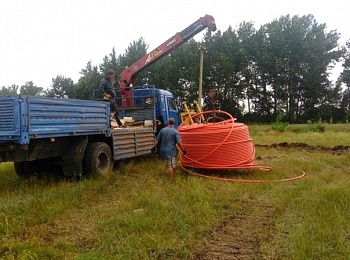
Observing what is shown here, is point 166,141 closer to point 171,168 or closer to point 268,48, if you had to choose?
point 171,168

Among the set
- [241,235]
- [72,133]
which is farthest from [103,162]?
[241,235]

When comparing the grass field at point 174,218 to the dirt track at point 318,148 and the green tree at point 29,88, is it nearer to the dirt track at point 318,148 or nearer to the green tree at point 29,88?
the dirt track at point 318,148

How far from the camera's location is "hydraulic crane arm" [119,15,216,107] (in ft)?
44.8

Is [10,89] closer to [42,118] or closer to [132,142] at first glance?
[132,142]

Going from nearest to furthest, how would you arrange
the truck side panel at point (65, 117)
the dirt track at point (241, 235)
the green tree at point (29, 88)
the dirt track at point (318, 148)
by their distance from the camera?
the dirt track at point (241, 235) → the truck side panel at point (65, 117) → the dirt track at point (318, 148) → the green tree at point (29, 88)

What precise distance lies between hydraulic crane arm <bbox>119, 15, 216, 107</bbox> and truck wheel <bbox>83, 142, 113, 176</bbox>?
4038 millimetres

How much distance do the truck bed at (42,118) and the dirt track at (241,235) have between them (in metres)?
3.76

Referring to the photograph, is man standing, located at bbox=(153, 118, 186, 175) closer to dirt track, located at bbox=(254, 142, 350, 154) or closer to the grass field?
the grass field

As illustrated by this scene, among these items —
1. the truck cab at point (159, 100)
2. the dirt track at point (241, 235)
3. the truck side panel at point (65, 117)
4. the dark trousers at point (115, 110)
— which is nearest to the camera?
the dirt track at point (241, 235)

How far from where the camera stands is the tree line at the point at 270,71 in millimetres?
39844

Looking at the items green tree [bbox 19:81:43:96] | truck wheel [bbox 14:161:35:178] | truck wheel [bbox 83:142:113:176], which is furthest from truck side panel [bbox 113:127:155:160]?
green tree [bbox 19:81:43:96]

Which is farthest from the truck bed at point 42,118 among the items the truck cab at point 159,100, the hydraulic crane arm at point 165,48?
the hydraulic crane arm at point 165,48

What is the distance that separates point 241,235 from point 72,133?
4.41 m

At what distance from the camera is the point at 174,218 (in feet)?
18.7
